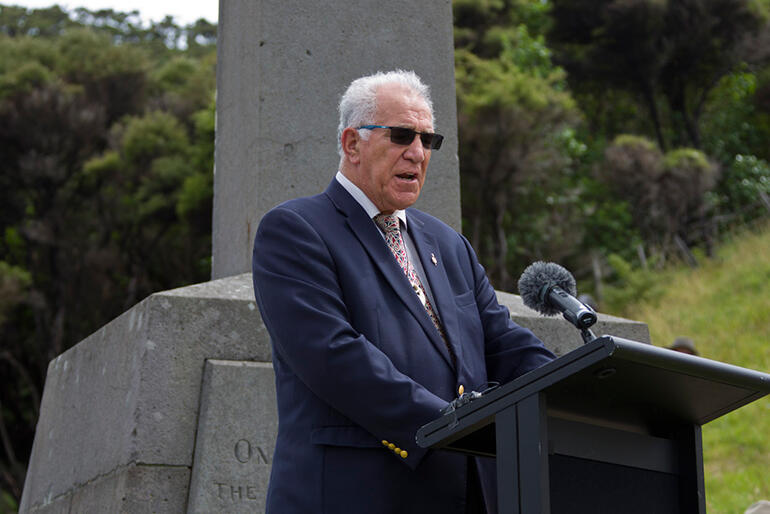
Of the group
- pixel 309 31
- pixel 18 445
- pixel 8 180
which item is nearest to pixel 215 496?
pixel 309 31

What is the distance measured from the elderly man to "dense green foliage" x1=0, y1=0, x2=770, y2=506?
1402 cm

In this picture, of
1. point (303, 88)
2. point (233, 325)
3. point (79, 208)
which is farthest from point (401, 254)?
point (79, 208)

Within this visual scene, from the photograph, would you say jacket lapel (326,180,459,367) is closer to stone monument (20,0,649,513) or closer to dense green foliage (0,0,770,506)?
stone monument (20,0,649,513)

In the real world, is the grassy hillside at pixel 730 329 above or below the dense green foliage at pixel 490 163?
below

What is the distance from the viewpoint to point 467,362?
2.56m

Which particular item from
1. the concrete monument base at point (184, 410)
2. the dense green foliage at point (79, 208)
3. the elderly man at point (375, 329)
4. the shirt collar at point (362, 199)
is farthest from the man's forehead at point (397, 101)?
the dense green foliage at point (79, 208)

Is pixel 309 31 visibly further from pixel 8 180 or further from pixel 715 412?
pixel 8 180

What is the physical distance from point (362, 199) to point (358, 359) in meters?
0.61

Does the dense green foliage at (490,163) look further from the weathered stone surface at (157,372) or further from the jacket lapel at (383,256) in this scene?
the jacket lapel at (383,256)

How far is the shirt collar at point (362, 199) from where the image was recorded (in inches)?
107

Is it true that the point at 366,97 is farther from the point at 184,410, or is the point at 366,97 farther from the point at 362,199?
the point at 184,410

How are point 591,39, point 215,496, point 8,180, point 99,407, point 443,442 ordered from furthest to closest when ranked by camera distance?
point 591,39, point 8,180, point 99,407, point 215,496, point 443,442

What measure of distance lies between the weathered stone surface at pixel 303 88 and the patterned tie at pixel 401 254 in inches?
62.9

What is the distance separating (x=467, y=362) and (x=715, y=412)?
0.62 metres
